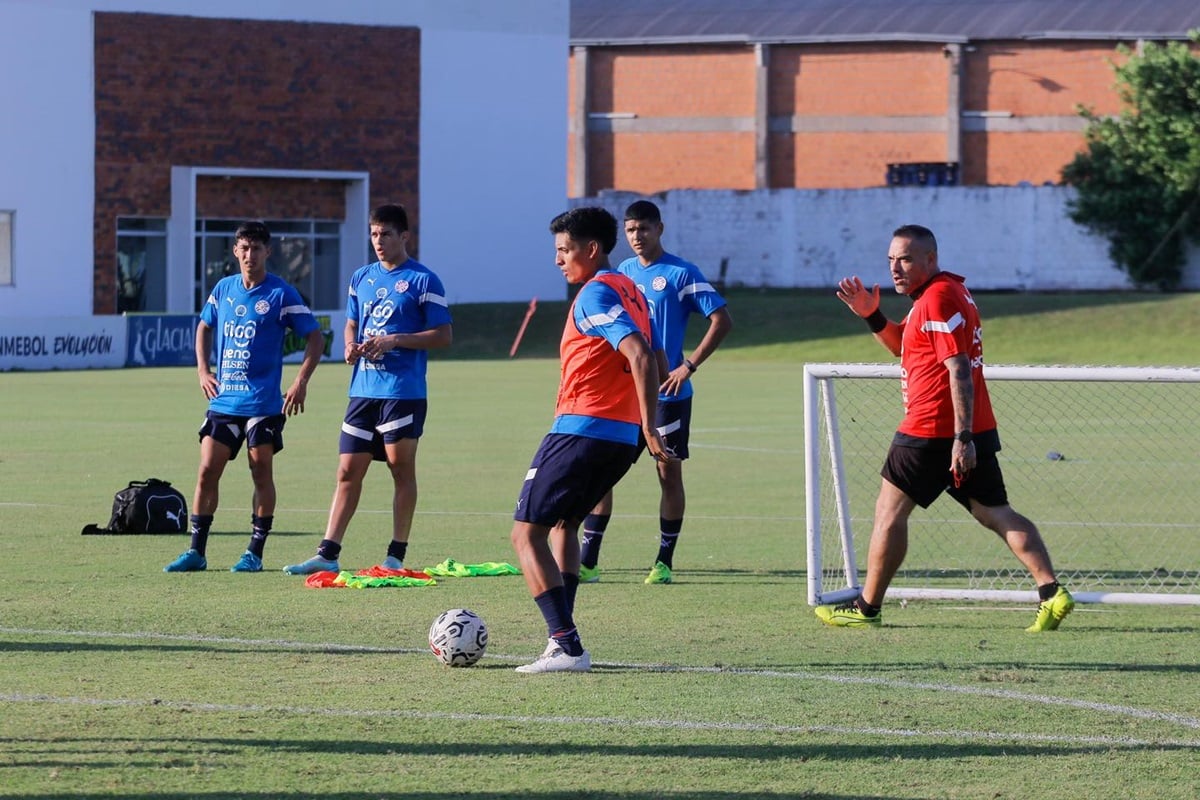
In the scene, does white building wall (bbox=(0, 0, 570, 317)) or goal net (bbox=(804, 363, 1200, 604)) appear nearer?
goal net (bbox=(804, 363, 1200, 604))

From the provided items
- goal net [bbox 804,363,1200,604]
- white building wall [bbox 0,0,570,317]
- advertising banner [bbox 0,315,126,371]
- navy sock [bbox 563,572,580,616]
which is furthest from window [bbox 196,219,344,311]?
navy sock [bbox 563,572,580,616]

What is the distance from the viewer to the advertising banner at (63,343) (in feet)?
126

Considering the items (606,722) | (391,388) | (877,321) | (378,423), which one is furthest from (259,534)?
(606,722)

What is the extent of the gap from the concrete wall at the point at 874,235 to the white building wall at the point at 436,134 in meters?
3.80

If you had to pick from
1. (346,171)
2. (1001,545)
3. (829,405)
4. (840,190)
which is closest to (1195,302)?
(840,190)

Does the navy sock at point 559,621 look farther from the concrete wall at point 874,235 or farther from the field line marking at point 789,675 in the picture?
the concrete wall at point 874,235

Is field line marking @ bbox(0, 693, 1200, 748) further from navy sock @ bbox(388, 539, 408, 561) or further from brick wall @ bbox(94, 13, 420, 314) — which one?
brick wall @ bbox(94, 13, 420, 314)

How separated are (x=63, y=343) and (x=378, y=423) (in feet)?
97.5

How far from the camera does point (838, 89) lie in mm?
60562

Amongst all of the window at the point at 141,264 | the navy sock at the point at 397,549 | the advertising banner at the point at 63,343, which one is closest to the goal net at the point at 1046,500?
the navy sock at the point at 397,549

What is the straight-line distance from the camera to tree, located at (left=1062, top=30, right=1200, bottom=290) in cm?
5328

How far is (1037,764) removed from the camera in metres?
6.43

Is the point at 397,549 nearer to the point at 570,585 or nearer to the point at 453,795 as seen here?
the point at 570,585

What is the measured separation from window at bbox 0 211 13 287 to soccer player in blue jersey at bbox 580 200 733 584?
38.1 meters
